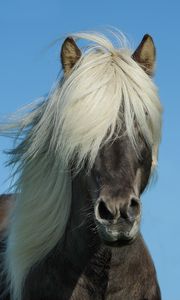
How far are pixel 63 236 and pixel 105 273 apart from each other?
0.50m

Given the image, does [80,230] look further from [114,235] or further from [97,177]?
[114,235]

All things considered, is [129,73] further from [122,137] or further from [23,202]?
[23,202]

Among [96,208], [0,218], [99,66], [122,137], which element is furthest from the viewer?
[0,218]

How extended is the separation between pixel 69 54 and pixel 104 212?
1656mm

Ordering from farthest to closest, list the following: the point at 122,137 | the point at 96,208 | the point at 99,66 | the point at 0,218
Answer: the point at 0,218 → the point at 99,66 → the point at 122,137 → the point at 96,208

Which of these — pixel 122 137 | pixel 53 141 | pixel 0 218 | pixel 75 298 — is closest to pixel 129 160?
pixel 122 137

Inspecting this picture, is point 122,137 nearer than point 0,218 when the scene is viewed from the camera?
Yes

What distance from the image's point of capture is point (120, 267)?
21.5ft

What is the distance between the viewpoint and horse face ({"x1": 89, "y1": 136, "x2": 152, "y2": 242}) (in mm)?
5742

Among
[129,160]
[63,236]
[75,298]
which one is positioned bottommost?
[75,298]

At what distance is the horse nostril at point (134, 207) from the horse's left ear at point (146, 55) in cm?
156

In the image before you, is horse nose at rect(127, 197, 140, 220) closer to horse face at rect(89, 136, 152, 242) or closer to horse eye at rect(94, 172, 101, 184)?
horse face at rect(89, 136, 152, 242)

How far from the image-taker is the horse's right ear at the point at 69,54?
6.81 metres

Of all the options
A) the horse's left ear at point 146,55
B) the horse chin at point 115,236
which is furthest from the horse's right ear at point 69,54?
the horse chin at point 115,236
